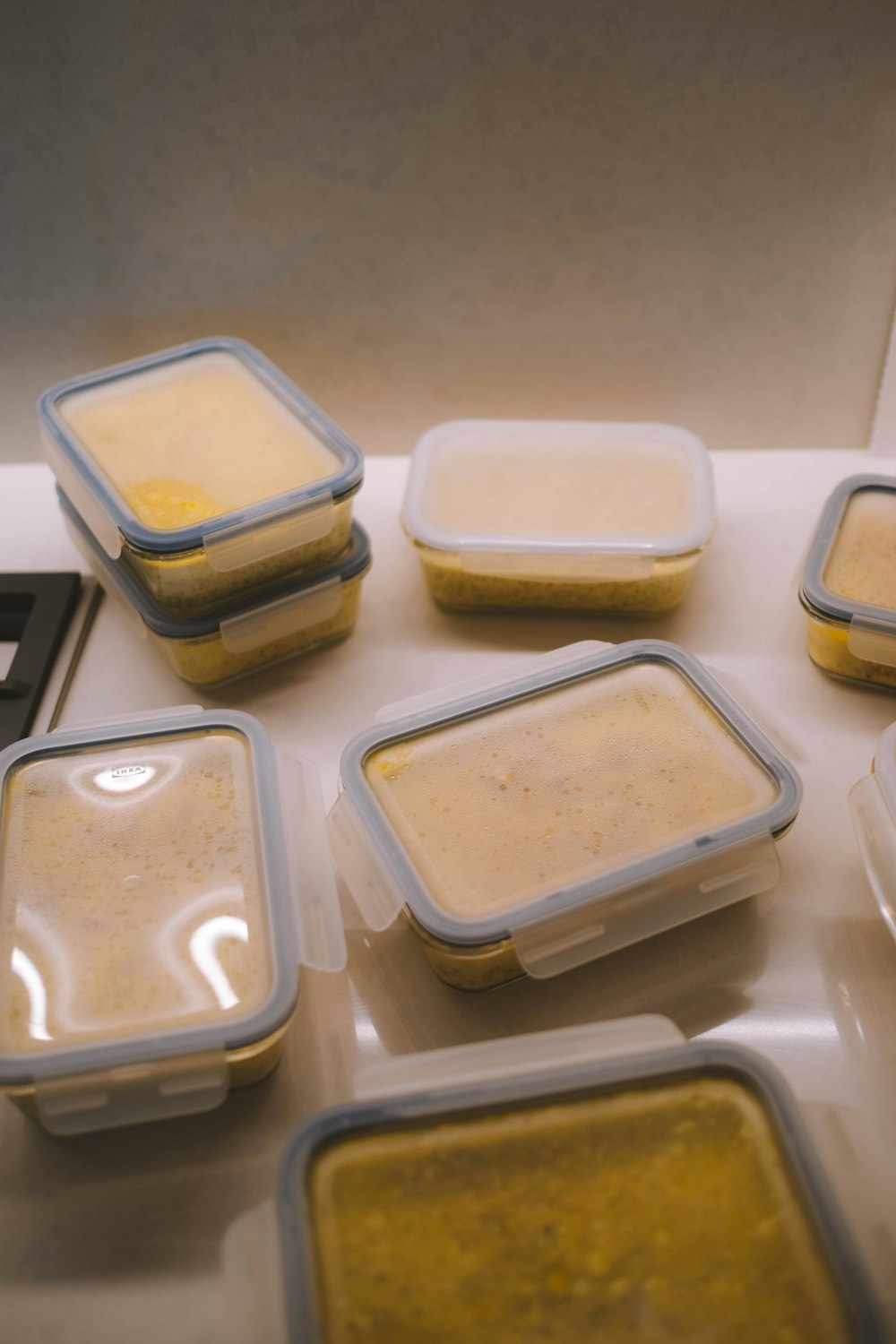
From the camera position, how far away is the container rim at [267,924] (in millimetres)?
734

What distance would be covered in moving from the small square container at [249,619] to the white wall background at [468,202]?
0.29 meters

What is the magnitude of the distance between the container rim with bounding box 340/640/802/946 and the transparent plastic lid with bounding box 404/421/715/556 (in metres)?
0.16

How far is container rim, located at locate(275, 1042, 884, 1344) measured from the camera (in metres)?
0.65

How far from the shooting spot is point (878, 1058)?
2.80 ft

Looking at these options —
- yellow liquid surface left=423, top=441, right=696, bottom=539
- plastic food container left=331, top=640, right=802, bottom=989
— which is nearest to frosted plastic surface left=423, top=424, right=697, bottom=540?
yellow liquid surface left=423, top=441, right=696, bottom=539

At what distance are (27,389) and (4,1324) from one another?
39.1 inches

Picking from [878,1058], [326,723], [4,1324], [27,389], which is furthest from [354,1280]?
[27,389]

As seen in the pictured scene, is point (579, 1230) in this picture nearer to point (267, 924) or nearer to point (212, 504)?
point (267, 924)

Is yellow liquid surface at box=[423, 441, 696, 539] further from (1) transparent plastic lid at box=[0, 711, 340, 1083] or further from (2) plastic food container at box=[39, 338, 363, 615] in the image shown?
(1) transparent plastic lid at box=[0, 711, 340, 1083]

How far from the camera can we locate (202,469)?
109 cm

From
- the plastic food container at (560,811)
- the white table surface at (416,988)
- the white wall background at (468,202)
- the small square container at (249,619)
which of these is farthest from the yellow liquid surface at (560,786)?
the white wall background at (468,202)

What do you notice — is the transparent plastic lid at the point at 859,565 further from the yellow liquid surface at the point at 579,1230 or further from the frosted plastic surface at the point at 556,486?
the yellow liquid surface at the point at 579,1230

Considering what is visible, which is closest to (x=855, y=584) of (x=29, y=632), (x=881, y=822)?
(x=881, y=822)

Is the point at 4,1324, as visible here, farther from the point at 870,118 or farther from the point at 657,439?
the point at 870,118
